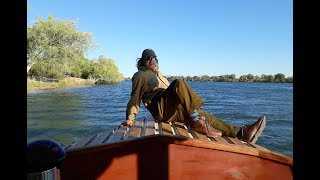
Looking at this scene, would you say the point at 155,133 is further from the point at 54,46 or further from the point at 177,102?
the point at 54,46

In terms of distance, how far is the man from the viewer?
4.16 meters

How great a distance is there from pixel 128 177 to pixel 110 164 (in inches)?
9.5

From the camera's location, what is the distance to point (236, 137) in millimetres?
4219

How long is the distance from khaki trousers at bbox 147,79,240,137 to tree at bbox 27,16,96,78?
43.9 metres

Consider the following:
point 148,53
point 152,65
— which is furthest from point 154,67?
point 148,53

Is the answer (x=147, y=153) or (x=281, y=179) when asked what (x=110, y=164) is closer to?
(x=147, y=153)

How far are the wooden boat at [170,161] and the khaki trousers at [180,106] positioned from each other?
2.96 feet

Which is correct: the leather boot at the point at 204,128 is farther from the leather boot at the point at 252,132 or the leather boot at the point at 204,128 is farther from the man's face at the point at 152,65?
the man's face at the point at 152,65

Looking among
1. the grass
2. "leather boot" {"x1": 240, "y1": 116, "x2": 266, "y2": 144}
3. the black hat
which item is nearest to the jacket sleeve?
the black hat

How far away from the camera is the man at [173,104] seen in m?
4.16

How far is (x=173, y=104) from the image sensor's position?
4383mm

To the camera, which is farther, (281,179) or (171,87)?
(171,87)

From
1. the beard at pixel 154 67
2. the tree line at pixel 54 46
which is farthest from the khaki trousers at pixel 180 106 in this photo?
the tree line at pixel 54 46
